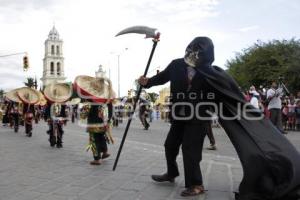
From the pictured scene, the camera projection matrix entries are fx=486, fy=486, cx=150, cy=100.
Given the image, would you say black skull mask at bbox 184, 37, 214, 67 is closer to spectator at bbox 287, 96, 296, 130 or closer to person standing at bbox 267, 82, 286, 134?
person standing at bbox 267, 82, 286, 134

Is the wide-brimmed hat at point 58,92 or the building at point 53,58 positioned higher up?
the building at point 53,58

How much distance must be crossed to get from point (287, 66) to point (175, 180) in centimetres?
3600

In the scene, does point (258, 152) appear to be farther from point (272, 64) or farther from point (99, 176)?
point (272, 64)

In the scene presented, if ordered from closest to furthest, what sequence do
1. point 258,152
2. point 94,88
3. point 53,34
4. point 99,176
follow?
point 258,152 < point 99,176 < point 94,88 < point 53,34

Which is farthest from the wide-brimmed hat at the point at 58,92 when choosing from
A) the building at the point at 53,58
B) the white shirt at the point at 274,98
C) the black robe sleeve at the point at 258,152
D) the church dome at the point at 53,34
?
the church dome at the point at 53,34

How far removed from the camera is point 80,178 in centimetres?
771

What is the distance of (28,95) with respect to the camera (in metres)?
19.8

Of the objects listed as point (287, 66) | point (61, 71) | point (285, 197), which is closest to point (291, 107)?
point (285, 197)

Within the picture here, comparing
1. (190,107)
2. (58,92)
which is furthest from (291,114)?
(190,107)

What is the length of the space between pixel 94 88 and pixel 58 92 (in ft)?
14.6

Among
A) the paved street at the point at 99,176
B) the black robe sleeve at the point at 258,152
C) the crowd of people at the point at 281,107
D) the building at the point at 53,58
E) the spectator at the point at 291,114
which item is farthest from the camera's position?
the building at the point at 53,58

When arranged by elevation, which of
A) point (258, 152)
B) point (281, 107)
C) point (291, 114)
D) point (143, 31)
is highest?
point (143, 31)

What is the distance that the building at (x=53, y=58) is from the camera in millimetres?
151875

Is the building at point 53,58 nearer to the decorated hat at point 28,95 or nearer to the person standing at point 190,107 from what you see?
the decorated hat at point 28,95
